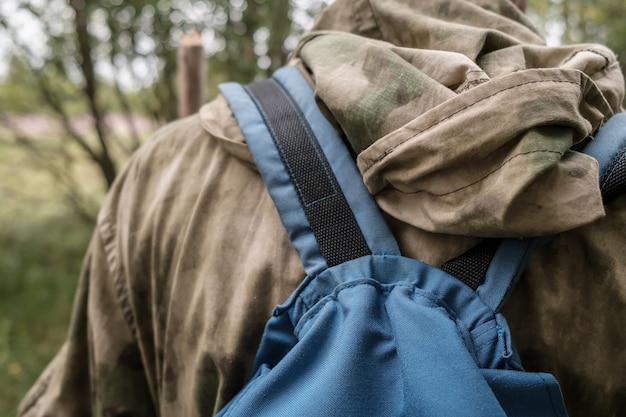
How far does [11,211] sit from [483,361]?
4.79 metres

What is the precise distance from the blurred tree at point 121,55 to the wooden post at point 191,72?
0.78 metres

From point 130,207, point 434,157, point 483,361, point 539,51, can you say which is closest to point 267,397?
point 483,361

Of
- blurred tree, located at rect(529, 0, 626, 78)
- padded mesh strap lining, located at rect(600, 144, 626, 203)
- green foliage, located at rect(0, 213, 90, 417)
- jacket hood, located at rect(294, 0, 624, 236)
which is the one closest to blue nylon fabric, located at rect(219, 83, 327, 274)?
jacket hood, located at rect(294, 0, 624, 236)

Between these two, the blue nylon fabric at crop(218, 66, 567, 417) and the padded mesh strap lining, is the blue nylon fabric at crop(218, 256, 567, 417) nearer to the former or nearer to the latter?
the blue nylon fabric at crop(218, 66, 567, 417)

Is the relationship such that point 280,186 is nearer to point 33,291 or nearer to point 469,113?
point 469,113

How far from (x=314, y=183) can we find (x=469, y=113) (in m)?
0.26

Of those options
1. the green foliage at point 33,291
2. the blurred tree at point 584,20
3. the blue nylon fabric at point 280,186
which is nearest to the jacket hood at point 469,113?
the blue nylon fabric at point 280,186

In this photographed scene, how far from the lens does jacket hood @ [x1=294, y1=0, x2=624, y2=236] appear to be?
2.09ft

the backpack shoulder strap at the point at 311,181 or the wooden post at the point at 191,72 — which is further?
the wooden post at the point at 191,72

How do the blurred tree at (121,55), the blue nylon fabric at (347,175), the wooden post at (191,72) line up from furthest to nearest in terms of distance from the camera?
the blurred tree at (121,55), the wooden post at (191,72), the blue nylon fabric at (347,175)

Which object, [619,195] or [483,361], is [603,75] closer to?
[619,195]

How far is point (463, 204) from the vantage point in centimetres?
69

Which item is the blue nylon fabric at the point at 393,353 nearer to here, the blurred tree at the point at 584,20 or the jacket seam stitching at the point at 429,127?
the jacket seam stitching at the point at 429,127

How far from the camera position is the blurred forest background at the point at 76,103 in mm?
2629
